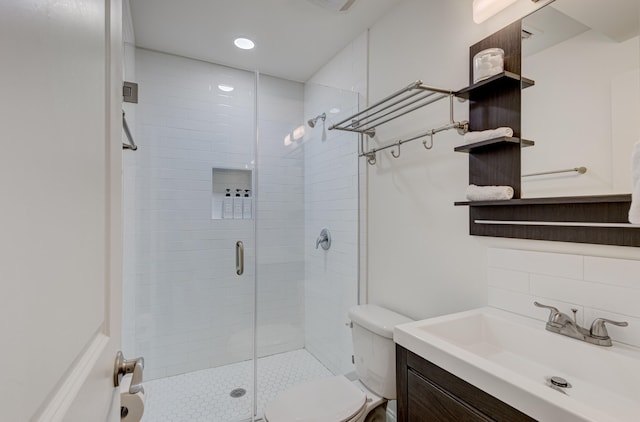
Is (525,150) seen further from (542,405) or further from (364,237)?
(364,237)

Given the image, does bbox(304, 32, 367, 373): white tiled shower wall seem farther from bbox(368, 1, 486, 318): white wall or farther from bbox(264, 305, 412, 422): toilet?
Answer: bbox(264, 305, 412, 422): toilet

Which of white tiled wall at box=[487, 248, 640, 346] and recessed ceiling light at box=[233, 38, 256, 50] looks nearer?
white tiled wall at box=[487, 248, 640, 346]

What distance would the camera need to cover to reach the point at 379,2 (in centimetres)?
185

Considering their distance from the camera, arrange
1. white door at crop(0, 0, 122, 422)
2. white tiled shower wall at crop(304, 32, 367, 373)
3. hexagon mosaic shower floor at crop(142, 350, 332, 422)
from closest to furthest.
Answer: white door at crop(0, 0, 122, 422), hexagon mosaic shower floor at crop(142, 350, 332, 422), white tiled shower wall at crop(304, 32, 367, 373)

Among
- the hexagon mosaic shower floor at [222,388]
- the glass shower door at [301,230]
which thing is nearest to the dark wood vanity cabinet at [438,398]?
the glass shower door at [301,230]

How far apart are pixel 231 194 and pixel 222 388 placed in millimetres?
1468

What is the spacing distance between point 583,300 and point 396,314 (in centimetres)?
88

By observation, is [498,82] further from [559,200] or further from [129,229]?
[129,229]

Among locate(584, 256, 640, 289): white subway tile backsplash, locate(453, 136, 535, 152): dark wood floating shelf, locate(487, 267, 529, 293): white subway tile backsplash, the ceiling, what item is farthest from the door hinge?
locate(584, 256, 640, 289): white subway tile backsplash

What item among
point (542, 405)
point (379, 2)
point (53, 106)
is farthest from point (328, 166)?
point (53, 106)

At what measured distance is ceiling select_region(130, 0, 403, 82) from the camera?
189cm

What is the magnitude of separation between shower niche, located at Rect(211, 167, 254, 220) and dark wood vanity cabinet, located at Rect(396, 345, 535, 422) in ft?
5.95

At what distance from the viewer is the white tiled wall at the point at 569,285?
95cm

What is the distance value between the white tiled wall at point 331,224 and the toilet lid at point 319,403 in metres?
0.65
